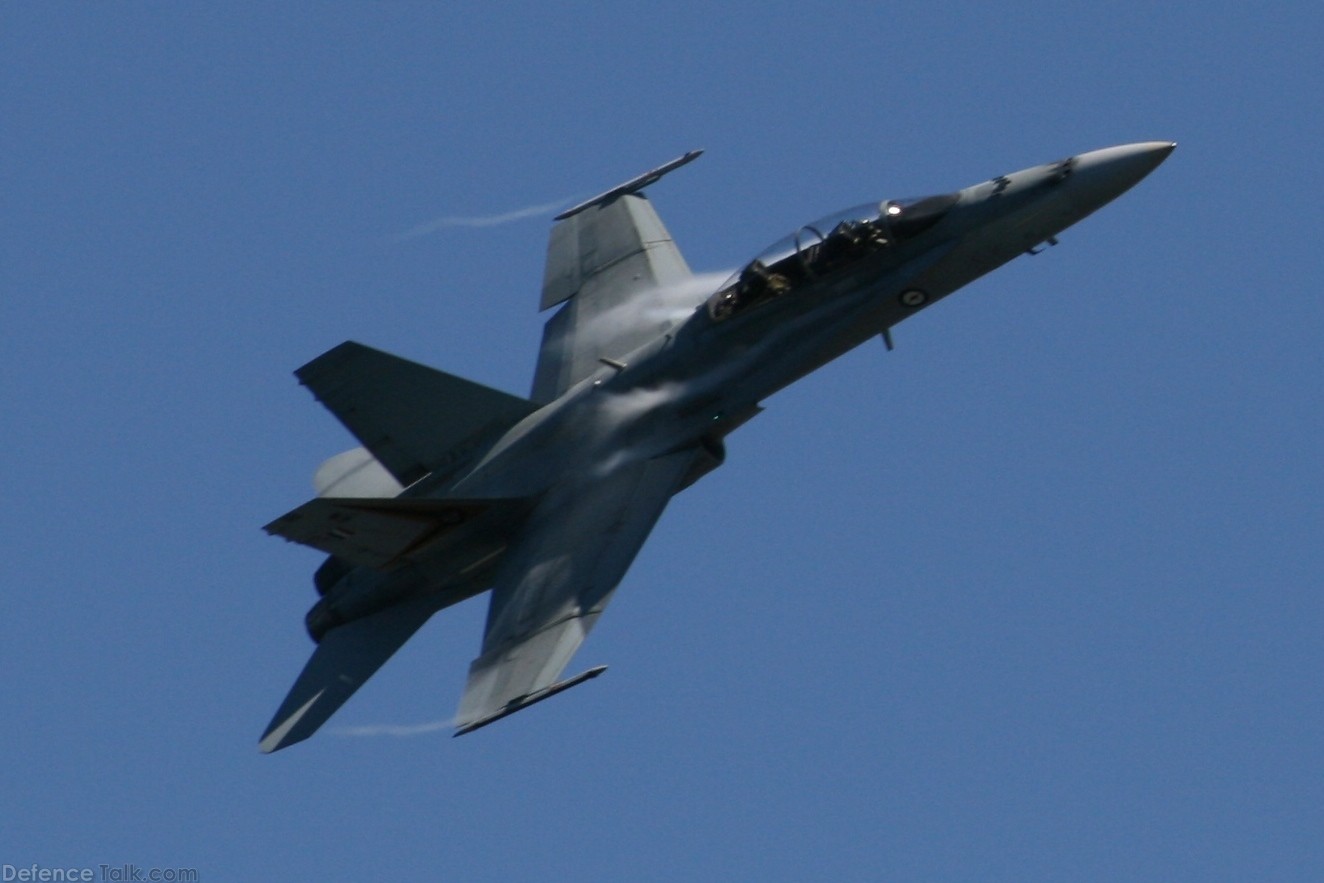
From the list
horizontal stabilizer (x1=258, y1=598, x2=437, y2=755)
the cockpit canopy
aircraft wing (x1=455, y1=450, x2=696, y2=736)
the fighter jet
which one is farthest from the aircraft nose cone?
horizontal stabilizer (x1=258, y1=598, x2=437, y2=755)

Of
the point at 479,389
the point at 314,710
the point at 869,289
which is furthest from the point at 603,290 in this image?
the point at 314,710

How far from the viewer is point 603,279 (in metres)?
25.8

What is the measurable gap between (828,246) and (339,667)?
6.19 meters

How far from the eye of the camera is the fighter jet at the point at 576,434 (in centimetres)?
2194

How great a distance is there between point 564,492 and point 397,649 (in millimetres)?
2228

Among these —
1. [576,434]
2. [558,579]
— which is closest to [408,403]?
[576,434]

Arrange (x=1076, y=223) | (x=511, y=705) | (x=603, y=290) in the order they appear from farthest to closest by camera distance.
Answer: (x=603, y=290), (x=1076, y=223), (x=511, y=705)

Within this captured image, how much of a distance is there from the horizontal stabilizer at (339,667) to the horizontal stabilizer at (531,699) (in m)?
2.42

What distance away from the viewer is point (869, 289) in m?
22.4

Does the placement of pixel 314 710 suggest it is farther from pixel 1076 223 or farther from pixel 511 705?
pixel 1076 223

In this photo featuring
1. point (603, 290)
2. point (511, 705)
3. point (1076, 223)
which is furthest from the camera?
point (603, 290)

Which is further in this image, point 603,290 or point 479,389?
point 603,290

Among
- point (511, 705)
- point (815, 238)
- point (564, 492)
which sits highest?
point (815, 238)

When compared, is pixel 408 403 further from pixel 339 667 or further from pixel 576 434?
pixel 339 667
